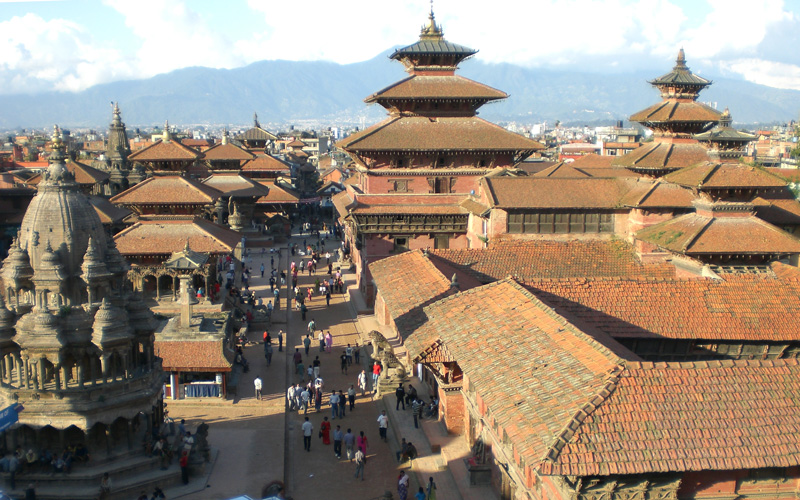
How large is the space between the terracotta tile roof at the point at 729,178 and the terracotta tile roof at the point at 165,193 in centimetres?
2133

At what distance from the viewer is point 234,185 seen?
192ft

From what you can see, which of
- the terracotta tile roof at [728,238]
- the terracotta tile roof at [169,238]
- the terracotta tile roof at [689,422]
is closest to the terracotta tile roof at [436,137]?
the terracotta tile roof at [169,238]

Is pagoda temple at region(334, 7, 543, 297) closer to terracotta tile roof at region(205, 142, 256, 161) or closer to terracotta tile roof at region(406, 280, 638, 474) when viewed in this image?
terracotta tile roof at region(406, 280, 638, 474)

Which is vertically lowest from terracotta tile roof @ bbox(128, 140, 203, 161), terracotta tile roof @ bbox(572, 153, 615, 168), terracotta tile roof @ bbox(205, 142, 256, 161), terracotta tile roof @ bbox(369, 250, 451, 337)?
terracotta tile roof @ bbox(369, 250, 451, 337)

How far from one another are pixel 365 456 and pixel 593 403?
980cm

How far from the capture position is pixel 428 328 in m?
20.6

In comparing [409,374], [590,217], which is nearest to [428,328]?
[409,374]

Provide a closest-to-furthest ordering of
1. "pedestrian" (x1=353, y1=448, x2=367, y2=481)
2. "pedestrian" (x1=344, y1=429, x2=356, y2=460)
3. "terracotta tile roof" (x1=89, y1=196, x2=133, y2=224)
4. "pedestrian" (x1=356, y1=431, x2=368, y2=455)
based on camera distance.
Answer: "pedestrian" (x1=353, y1=448, x2=367, y2=481), "pedestrian" (x1=356, y1=431, x2=368, y2=455), "pedestrian" (x1=344, y1=429, x2=356, y2=460), "terracotta tile roof" (x1=89, y1=196, x2=133, y2=224)

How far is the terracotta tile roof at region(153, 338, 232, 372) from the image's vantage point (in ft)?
80.5

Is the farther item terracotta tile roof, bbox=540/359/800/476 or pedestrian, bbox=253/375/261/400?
pedestrian, bbox=253/375/261/400

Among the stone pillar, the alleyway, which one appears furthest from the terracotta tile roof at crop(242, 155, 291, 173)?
the stone pillar

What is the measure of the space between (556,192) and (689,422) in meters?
20.9

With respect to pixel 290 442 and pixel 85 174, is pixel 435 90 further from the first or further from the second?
pixel 85 174

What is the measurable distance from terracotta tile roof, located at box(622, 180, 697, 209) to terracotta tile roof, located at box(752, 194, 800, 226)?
A: 9.72ft
